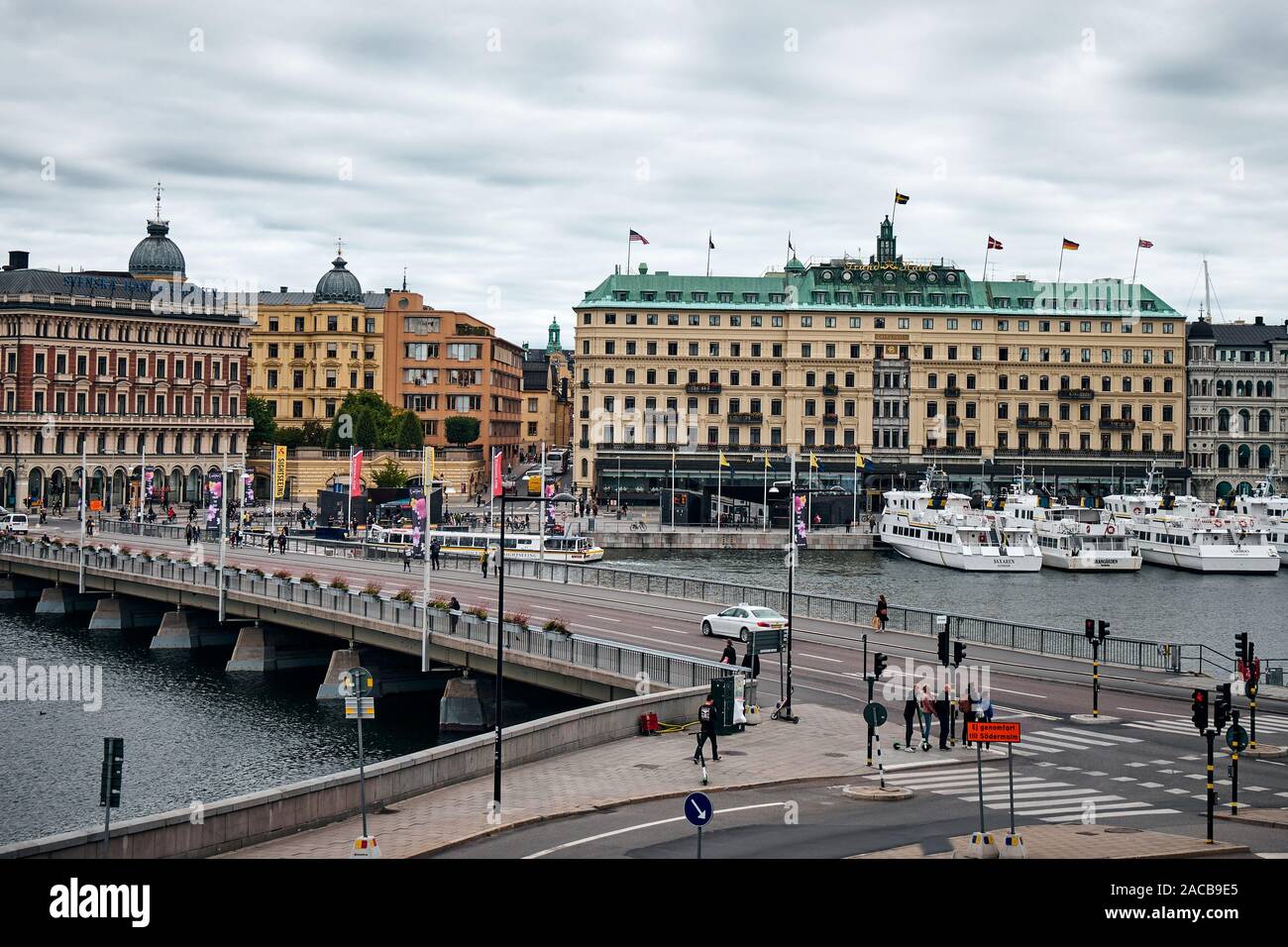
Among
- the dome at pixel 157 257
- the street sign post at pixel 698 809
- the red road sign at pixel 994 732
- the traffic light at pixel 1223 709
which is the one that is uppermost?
the dome at pixel 157 257

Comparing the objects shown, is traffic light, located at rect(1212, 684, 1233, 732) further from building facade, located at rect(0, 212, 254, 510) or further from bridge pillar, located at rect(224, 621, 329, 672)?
building facade, located at rect(0, 212, 254, 510)

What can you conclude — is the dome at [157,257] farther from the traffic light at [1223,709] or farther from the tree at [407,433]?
the traffic light at [1223,709]

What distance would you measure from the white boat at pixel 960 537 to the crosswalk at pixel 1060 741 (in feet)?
220

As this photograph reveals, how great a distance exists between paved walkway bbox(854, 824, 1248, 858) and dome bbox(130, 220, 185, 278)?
140m

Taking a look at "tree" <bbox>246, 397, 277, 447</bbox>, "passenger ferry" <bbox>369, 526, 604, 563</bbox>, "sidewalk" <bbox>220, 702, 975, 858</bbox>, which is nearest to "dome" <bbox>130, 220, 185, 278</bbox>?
"tree" <bbox>246, 397, 277, 447</bbox>

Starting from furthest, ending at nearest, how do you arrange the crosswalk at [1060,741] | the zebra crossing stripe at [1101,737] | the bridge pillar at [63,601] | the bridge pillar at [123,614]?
the bridge pillar at [63,601] → the bridge pillar at [123,614] → the zebra crossing stripe at [1101,737] → the crosswalk at [1060,741]

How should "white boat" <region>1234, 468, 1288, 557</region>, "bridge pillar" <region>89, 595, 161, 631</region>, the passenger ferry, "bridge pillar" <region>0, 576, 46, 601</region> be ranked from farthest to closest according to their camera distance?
"white boat" <region>1234, 468, 1288, 557</region>, the passenger ferry, "bridge pillar" <region>0, 576, 46, 601</region>, "bridge pillar" <region>89, 595, 161, 631</region>

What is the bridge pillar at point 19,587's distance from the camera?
8838cm

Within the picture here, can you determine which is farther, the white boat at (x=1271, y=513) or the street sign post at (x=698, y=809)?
the white boat at (x=1271, y=513)

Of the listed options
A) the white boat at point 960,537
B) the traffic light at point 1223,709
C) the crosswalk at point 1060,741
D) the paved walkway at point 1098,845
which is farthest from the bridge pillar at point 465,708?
the white boat at point 960,537

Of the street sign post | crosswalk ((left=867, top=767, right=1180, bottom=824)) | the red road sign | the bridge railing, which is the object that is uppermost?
the red road sign

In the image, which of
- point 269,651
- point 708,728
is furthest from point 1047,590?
point 708,728

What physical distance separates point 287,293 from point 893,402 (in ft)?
246

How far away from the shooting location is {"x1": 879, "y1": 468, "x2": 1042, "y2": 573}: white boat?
10306cm
